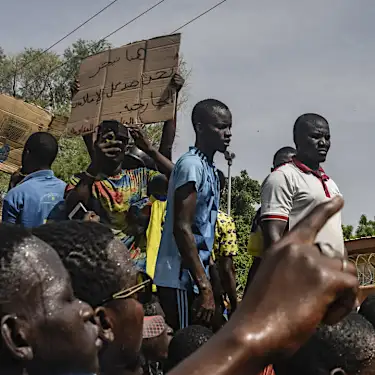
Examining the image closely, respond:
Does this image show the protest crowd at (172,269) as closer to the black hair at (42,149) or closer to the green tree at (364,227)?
the black hair at (42,149)

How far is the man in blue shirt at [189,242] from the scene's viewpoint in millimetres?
4543

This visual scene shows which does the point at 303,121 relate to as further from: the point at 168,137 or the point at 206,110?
the point at 168,137

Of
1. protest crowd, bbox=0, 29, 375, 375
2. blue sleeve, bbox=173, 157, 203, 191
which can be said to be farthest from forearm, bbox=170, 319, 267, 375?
blue sleeve, bbox=173, 157, 203, 191

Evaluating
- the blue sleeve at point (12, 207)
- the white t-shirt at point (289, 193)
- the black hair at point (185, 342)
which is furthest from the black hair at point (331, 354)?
the blue sleeve at point (12, 207)

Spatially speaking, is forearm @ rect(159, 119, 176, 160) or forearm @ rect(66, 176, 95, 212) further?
forearm @ rect(159, 119, 176, 160)

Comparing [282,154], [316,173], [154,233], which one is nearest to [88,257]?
[316,173]

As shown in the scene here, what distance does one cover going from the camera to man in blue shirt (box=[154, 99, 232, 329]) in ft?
14.9

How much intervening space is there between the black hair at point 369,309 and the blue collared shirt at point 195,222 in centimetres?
107

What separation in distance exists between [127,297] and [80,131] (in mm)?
3460

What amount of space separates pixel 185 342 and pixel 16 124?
3.27m

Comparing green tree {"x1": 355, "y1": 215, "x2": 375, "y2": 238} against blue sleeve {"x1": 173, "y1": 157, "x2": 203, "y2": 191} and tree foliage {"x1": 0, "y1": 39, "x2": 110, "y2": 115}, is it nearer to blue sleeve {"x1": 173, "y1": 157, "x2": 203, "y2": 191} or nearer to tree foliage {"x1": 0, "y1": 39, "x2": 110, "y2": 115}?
tree foliage {"x1": 0, "y1": 39, "x2": 110, "y2": 115}

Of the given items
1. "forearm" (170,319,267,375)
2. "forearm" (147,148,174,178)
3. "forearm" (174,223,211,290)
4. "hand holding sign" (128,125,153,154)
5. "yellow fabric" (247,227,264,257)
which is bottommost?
"forearm" (170,319,267,375)

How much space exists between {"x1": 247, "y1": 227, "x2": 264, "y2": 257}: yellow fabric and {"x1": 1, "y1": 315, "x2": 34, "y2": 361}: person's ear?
344 centimetres

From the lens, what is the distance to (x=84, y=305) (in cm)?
195
